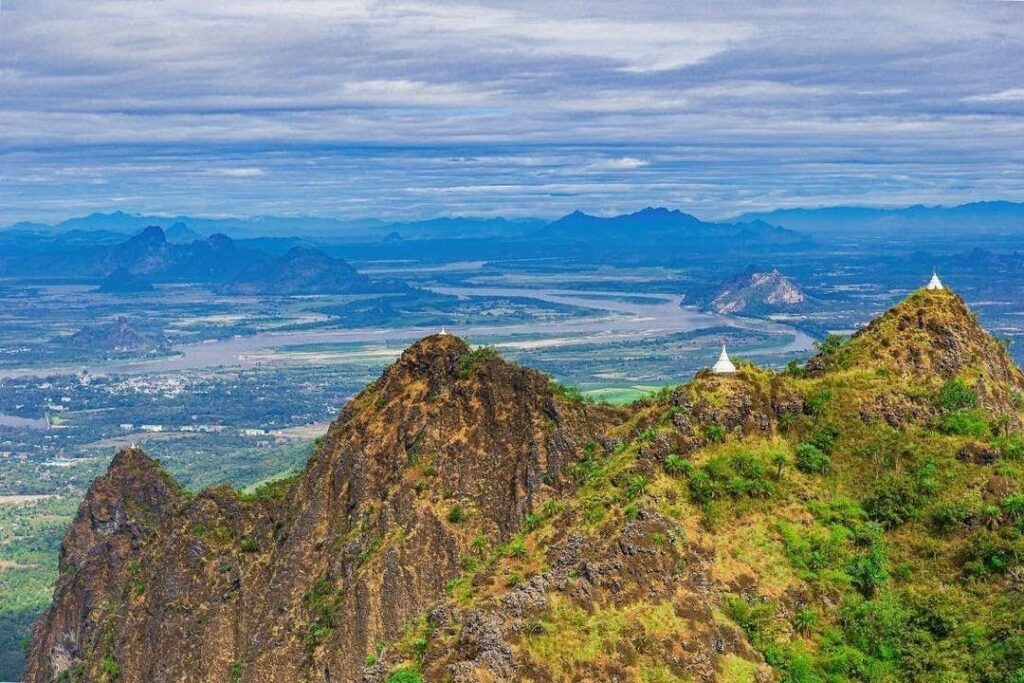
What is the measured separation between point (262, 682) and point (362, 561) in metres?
8.12

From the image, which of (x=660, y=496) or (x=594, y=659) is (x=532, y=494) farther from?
(x=594, y=659)

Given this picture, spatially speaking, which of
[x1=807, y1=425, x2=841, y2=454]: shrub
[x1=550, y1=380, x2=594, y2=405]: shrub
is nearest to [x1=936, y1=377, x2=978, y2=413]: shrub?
[x1=807, y1=425, x2=841, y2=454]: shrub

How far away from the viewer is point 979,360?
238 ft

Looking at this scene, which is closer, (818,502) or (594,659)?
(594,659)

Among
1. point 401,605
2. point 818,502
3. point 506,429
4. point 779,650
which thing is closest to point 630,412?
point 506,429

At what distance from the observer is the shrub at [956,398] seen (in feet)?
220

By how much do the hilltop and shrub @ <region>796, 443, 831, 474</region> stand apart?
0.39 ft

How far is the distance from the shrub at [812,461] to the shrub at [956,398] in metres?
6.10

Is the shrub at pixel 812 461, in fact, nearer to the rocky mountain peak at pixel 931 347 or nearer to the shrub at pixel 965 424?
the shrub at pixel 965 424

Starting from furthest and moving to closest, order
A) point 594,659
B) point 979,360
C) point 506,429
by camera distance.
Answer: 1. point 506,429
2. point 979,360
3. point 594,659

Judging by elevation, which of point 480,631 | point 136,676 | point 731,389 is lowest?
point 136,676

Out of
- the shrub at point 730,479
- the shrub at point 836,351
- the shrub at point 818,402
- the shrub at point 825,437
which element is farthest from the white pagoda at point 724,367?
the shrub at point 730,479

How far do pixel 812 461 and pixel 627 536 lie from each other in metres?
11.6

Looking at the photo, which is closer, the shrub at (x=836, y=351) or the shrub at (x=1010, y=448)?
the shrub at (x=1010, y=448)
